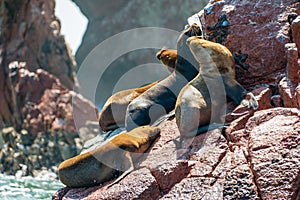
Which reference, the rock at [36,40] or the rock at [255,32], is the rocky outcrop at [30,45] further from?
the rock at [255,32]

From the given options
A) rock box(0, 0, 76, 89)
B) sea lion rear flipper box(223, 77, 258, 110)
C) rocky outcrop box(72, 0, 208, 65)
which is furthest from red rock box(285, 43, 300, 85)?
rocky outcrop box(72, 0, 208, 65)

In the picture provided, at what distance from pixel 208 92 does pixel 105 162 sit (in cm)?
122

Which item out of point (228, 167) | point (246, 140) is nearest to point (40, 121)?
point (246, 140)

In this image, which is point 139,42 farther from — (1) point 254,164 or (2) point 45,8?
(1) point 254,164

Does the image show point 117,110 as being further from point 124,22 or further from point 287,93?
point 124,22

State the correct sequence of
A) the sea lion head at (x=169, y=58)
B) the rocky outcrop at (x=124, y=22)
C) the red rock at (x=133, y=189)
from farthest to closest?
the rocky outcrop at (x=124, y=22), the sea lion head at (x=169, y=58), the red rock at (x=133, y=189)

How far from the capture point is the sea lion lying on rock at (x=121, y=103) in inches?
215

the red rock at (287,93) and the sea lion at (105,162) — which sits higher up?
the red rock at (287,93)

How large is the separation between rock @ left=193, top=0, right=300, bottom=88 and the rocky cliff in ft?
0.03

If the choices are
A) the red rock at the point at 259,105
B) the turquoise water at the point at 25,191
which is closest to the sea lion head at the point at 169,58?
the red rock at the point at 259,105

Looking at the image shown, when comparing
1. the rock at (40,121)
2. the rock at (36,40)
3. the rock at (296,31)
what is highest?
the rock at (296,31)

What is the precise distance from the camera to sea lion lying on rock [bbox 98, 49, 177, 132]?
547 centimetres

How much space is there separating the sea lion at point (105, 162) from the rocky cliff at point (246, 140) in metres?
0.10

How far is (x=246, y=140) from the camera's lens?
374cm
